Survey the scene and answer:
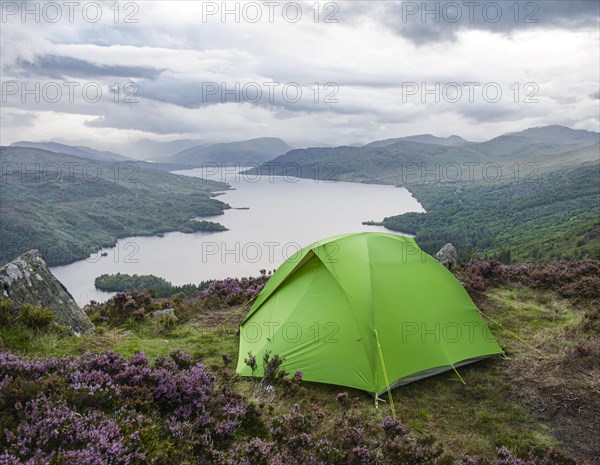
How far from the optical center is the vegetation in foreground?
13.7 feet

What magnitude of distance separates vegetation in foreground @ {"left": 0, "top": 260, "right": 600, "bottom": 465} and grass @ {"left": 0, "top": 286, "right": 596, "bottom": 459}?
31 millimetres

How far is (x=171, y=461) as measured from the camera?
13.6 feet

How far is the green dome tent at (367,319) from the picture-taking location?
325 inches

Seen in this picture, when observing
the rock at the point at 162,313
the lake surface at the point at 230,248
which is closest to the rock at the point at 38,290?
the rock at the point at 162,313

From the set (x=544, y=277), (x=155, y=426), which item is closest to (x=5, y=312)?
(x=155, y=426)

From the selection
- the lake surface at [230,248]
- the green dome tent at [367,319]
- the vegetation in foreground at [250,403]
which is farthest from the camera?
the lake surface at [230,248]

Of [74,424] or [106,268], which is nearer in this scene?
[74,424]

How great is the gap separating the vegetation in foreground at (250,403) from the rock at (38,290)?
28.5 inches

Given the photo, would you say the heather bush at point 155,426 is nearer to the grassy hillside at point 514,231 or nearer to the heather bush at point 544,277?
the heather bush at point 544,277

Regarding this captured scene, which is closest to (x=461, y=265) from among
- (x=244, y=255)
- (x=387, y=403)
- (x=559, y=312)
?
(x=559, y=312)

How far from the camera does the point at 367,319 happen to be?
8.52 m

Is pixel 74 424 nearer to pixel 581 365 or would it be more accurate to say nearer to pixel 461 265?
pixel 581 365

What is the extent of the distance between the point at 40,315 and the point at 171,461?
204 inches

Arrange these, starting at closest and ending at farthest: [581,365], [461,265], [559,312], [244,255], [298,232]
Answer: [581,365]
[559,312]
[461,265]
[244,255]
[298,232]
